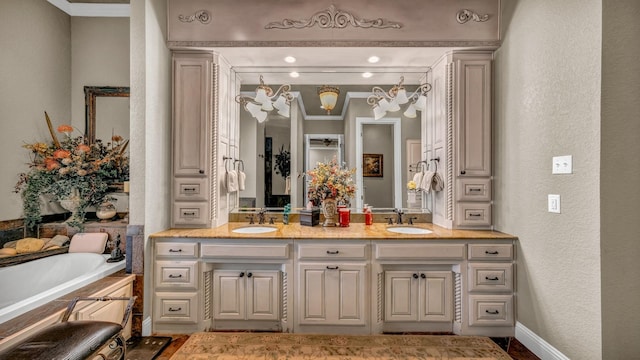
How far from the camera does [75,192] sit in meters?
2.60

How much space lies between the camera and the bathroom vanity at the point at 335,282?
225cm

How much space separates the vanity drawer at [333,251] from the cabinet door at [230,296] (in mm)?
534

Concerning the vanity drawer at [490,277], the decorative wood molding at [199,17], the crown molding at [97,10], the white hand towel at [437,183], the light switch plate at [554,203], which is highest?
the crown molding at [97,10]

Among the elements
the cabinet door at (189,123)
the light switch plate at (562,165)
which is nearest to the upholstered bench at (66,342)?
the cabinet door at (189,123)

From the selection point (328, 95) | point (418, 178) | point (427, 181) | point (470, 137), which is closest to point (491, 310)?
point (427, 181)

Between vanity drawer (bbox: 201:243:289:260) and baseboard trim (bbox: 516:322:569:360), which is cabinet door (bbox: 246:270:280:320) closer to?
vanity drawer (bbox: 201:243:289:260)

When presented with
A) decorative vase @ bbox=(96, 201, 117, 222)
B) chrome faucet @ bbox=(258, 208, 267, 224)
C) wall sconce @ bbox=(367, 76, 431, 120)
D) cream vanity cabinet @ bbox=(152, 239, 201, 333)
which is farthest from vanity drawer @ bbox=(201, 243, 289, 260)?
wall sconce @ bbox=(367, 76, 431, 120)

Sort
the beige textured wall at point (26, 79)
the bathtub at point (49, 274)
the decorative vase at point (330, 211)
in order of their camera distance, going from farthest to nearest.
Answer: the decorative vase at point (330, 211), the beige textured wall at point (26, 79), the bathtub at point (49, 274)

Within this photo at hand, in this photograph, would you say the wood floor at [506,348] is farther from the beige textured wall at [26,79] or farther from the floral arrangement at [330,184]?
the beige textured wall at [26,79]

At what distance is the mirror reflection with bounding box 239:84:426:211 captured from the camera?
3039 millimetres

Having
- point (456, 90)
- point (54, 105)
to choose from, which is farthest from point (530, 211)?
point (54, 105)

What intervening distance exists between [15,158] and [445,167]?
12.7 feet

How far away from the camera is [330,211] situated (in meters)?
2.71

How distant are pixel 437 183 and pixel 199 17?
2652mm
